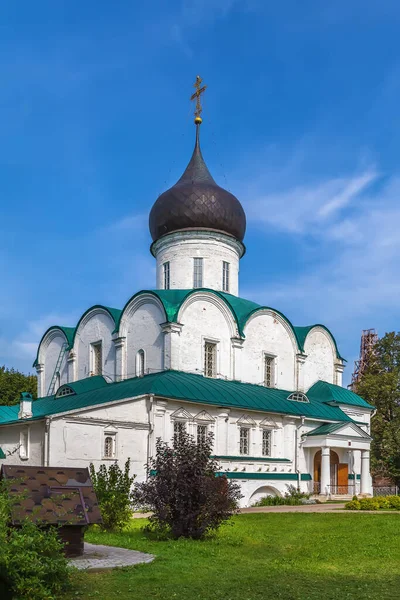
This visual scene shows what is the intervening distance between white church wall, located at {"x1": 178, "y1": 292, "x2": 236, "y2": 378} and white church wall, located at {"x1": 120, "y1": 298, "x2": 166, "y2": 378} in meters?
0.74

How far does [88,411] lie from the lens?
17844 mm

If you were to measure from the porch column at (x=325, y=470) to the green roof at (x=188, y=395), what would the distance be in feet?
4.31

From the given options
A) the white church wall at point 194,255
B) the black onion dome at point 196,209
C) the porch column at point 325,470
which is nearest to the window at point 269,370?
the white church wall at point 194,255

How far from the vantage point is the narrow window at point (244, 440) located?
21547mm

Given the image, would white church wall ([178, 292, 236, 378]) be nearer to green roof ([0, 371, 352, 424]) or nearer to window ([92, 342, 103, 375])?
green roof ([0, 371, 352, 424])

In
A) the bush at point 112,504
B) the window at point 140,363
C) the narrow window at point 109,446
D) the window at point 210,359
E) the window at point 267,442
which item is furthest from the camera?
the window at point 210,359

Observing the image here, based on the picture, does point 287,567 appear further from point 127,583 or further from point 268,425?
point 268,425

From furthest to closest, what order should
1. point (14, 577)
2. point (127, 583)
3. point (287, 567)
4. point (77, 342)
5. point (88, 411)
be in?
point (77, 342) < point (88, 411) < point (287, 567) < point (127, 583) < point (14, 577)

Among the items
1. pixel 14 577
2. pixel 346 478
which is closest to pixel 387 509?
pixel 346 478

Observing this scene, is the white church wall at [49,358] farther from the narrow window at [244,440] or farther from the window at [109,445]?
the window at [109,445]

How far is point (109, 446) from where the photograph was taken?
60.2ft

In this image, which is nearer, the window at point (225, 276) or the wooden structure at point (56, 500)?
the wooden structure at point (56, 500)

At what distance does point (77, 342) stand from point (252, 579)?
19.7 m

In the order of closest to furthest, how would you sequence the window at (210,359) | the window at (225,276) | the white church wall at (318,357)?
the window at (210,359), the window at (225,276), the white church wall at (318,357)
